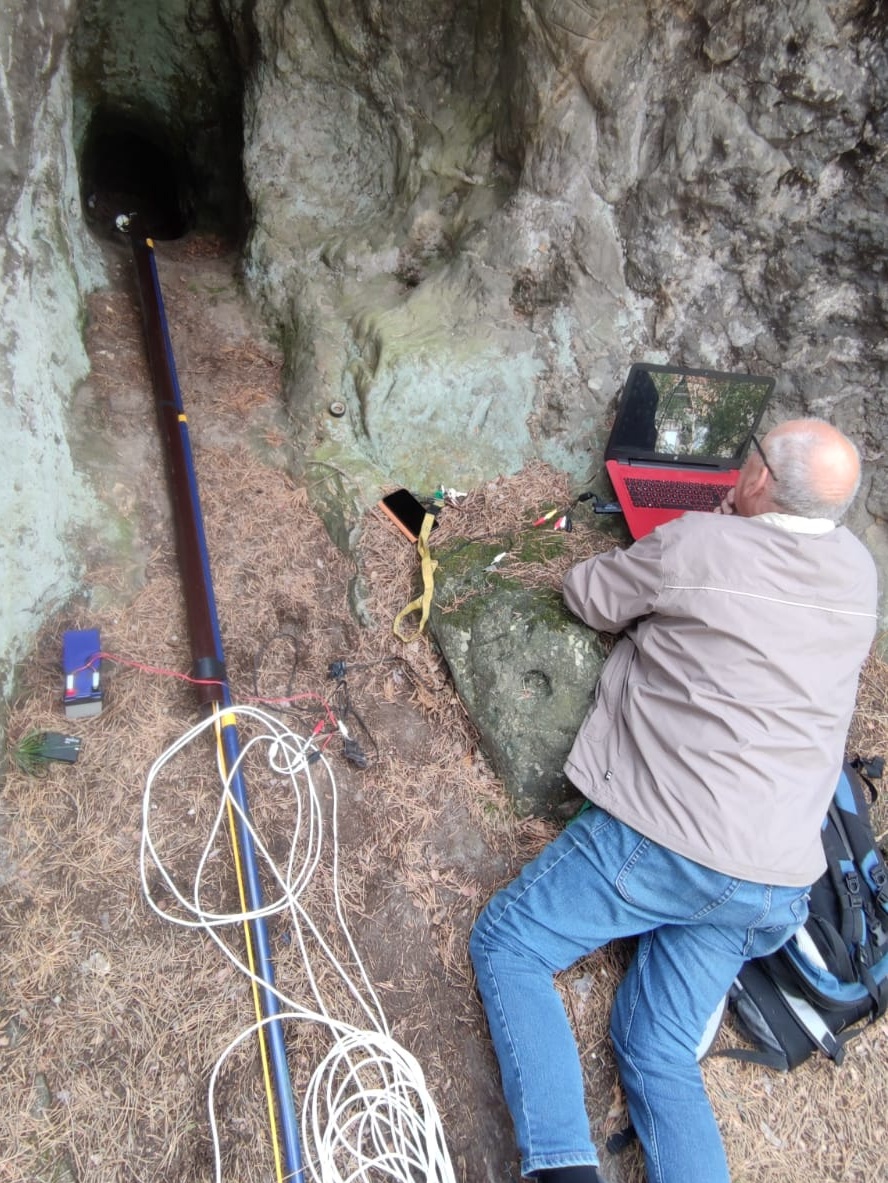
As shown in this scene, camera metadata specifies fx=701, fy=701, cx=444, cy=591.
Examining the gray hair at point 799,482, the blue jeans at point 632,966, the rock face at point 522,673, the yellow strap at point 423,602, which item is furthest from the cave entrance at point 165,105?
the blue jeans at point 632,966

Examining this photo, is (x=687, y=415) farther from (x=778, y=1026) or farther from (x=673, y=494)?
(x=778, y=1026)

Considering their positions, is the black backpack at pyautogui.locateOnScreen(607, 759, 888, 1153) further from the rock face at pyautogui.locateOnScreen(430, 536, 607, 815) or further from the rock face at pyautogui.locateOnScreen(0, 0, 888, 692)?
the rock face at pyautogui.locateOnScreen(0, 0, 888, 692)

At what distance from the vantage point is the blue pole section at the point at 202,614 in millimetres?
2240

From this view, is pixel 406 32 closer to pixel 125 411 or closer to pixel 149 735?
pixel 125 411

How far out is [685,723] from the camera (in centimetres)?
240

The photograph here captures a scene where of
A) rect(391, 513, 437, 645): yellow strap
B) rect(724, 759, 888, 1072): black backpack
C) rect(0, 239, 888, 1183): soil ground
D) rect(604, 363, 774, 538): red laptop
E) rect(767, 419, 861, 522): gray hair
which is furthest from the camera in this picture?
rect(604, 363, 774, 538): red laptop

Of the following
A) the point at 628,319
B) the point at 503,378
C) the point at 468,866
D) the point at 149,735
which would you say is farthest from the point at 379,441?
the point at 468,866

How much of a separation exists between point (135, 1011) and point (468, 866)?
1.27 m

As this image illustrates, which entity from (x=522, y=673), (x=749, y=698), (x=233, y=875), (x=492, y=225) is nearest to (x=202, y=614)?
(x=233, y=875)

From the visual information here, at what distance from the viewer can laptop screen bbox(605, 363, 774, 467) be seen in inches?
142

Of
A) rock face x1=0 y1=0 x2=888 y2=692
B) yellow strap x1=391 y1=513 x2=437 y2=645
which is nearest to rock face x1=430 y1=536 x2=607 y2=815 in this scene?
yellow strap x1=391 y1=513 x2=437 y2=645

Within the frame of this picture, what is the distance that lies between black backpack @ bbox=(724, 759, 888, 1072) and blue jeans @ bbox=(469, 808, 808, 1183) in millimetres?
191

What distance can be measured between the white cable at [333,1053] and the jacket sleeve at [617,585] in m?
Answer: 1.31

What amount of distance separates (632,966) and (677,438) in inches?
101
